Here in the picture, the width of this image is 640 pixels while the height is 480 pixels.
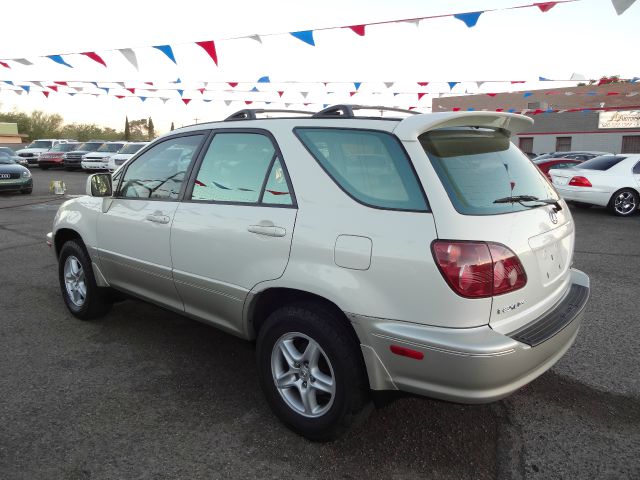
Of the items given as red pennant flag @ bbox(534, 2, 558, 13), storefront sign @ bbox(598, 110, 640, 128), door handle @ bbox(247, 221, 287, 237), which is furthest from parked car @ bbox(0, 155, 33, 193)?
storefront sign @ bbox(598, 110, 640, 128)

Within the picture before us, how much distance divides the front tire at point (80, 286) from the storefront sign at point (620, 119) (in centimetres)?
4160

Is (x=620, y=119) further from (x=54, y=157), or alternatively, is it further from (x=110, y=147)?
(x=54, y=157)

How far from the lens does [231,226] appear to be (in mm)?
2918

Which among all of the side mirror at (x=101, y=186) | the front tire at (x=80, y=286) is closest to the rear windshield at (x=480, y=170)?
the side mirror at (x=101, y=186)

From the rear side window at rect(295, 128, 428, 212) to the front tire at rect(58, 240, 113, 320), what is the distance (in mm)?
2502

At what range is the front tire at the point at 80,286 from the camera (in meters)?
4.24

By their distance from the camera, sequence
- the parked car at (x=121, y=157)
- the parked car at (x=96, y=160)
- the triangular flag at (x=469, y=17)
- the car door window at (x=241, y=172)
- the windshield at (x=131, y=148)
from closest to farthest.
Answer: the car door window at (x=241, y=172) < the triangular flag at (x=469, y=17) < the parked car at (x=121, y=157) < the windshield at (x=131, y=148) < the parked car at (x=96, y=160)

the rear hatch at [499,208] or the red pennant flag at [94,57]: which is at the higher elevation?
the red pennant flag at [94,57]

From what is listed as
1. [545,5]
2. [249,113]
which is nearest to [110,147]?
[545,5]

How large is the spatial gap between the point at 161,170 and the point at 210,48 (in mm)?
7569

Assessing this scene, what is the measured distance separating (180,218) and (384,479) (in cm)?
197

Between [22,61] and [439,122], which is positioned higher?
[22,61]

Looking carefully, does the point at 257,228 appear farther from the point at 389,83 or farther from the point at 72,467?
the point at 389,83

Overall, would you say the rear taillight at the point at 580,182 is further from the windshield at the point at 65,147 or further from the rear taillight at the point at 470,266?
the windshield at the point at 65,147
